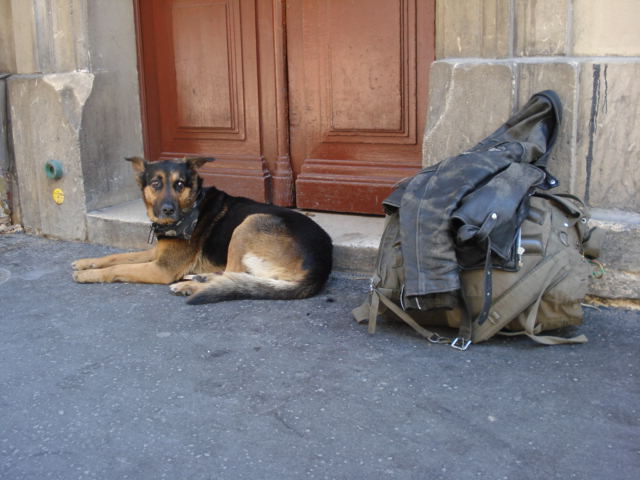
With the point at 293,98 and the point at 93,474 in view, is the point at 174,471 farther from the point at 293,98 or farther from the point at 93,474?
the point at 293,98

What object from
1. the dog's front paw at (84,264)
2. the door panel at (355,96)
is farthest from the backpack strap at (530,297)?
the dog's front paw at (84,264)

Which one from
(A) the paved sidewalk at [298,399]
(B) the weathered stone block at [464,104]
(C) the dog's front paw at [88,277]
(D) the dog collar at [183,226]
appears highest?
(B) the weathered stone block at [464,104]

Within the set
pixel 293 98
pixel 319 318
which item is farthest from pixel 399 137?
pixel 319 318

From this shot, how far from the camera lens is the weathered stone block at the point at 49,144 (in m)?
5.87

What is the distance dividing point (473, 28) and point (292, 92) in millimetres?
1845

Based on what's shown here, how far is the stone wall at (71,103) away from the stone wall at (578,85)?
3.06 m

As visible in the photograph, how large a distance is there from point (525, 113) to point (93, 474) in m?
2.94

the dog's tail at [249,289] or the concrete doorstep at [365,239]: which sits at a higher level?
the concrete doorstep at [365,239]

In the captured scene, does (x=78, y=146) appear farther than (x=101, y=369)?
Yes

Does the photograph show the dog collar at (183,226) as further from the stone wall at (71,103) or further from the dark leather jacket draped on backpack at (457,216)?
the dark leather jacket draped on backpack at (457,216)

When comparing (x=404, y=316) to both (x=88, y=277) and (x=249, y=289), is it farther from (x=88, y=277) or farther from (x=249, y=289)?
(x=88, y=277)

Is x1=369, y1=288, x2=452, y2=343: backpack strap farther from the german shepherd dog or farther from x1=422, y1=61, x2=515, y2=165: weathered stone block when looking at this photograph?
x1=422, y1=61, x2=515, y2=165: weathered stone block

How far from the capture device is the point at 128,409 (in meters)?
3.09

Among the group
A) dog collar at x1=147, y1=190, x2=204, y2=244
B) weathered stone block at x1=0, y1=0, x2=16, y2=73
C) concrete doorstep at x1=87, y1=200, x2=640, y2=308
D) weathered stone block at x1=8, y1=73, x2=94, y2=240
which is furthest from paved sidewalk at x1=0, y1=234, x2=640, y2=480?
weathered stone block at x1=0, y1=0, x2=16, y2=73
